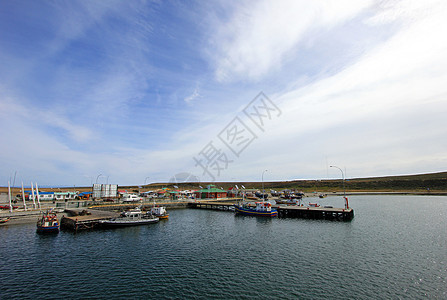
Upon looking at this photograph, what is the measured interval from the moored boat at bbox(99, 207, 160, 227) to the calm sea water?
14.6ft

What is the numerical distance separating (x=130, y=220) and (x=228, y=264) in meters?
38.7

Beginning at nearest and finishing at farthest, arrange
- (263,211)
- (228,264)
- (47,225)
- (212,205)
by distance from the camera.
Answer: (228,264) < (47,225) < (263,211) < (212,205)

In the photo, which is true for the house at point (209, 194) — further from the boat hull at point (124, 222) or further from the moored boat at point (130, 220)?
the boat hull at point (124, 222)

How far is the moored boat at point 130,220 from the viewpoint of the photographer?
55.8m

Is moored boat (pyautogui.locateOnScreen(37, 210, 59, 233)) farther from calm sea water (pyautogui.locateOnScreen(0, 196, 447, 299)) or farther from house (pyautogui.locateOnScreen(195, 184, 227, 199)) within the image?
house (pyautogui.locateOnScreen(195, 184, 227, 199))

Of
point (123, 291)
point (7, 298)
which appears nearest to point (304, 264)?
point (123, 291)

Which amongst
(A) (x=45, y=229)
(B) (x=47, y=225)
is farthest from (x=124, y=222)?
(A) (x=45, y=229)

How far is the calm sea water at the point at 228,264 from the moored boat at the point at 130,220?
175 inches

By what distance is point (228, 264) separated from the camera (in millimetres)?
30875

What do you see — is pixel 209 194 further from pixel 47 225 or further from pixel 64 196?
pixel 47 225

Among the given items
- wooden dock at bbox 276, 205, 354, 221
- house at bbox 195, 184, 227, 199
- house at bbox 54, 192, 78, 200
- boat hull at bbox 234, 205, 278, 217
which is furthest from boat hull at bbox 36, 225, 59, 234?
house at bbox 195, 184, 227, 199

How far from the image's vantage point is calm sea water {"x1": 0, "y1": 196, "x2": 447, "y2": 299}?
920 inches

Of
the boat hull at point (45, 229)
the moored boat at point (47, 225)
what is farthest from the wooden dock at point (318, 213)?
the boat hull at point (45, 229)

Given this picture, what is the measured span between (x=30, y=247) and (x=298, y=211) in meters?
69.3
